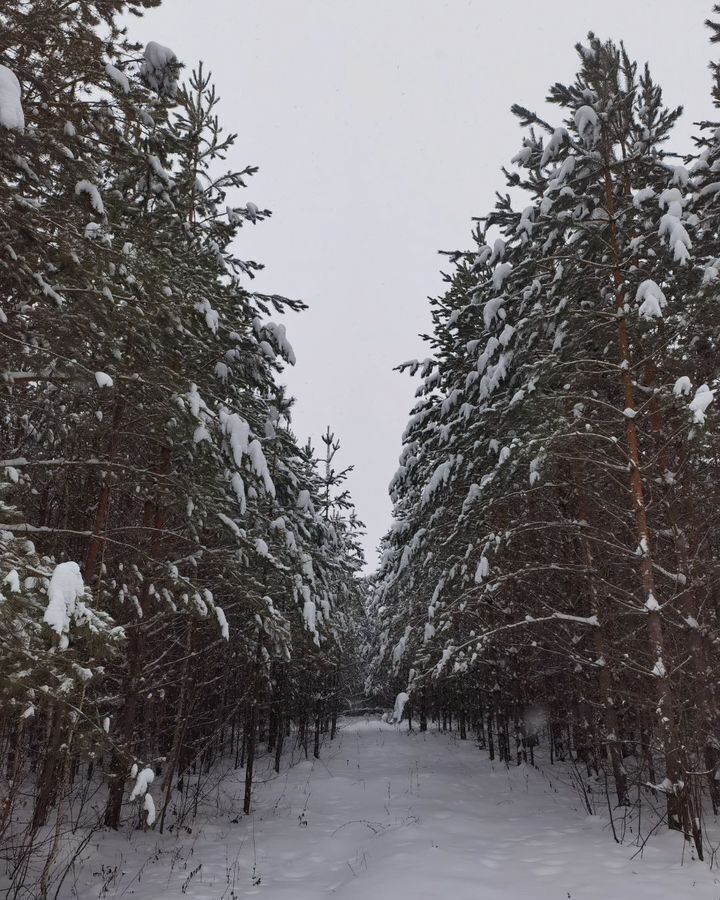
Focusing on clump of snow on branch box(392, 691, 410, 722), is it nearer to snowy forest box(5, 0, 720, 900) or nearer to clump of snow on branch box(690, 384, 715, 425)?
snowy forest box(5, 0, 720, 900)

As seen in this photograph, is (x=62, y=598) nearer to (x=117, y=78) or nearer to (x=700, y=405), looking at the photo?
(x=117, y=78)

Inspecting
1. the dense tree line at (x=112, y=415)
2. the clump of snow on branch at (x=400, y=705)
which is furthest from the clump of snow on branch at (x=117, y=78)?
the clump of snow on branch at (x=400, y=705)

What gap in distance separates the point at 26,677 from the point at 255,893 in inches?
172

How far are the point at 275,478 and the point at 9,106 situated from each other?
6.46m

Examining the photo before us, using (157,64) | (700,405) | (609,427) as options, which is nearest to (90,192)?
(157,64)

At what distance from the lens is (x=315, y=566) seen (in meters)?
12.3

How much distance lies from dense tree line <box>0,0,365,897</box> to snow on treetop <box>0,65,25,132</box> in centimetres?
1

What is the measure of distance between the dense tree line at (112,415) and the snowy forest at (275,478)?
0.19ft

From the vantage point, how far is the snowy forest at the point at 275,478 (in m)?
5.57

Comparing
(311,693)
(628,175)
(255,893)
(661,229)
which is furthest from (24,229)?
(311,693)

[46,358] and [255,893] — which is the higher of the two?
[46,358]

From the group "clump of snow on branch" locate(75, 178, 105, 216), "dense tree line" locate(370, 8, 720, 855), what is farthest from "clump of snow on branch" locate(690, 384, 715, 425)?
"clump of snow on branch" locate(75, 178, 105, 216)

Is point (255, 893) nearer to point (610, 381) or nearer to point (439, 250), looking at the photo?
point (610, 381)

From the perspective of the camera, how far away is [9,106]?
361 centimetres
